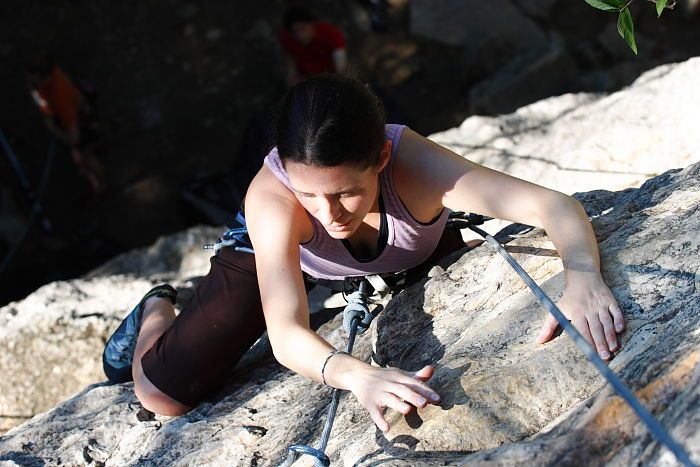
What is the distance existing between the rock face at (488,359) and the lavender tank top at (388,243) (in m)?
0.08

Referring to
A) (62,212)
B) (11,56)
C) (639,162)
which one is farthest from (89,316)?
(11,56)

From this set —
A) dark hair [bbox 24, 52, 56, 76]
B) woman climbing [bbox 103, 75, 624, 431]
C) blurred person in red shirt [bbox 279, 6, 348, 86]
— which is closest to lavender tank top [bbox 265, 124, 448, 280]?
woman climbing [bbox 103, 75, 624, 431]

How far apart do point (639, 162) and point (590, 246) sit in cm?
135

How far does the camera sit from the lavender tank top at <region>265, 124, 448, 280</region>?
1.93 m

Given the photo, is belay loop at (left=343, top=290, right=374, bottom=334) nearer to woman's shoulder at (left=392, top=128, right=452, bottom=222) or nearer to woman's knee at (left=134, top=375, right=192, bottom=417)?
woman's shoulder at (left=392, top=128, right=452, bottom=222)

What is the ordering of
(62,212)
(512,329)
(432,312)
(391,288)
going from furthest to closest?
(62,212) → (391,288) → (432,312) → (512,329)

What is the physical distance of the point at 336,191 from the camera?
169 cm

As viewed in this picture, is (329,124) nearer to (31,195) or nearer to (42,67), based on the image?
(42,67)

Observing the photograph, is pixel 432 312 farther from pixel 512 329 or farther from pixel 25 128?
pixel 25 128

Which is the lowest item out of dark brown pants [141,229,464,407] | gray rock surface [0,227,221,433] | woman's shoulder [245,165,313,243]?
gray rock surface [0,227,221,433]

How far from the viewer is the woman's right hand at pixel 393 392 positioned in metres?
1.44

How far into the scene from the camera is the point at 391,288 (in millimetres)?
2137

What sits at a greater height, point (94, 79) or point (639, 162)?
point (639, 162)

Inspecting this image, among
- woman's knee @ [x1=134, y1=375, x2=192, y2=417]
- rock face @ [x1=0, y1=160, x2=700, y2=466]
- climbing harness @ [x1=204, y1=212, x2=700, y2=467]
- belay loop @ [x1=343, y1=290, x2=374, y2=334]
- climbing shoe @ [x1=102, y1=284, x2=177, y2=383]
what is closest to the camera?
climbing harness @ [x1=204, y1=212, x2=700, y2=467]
